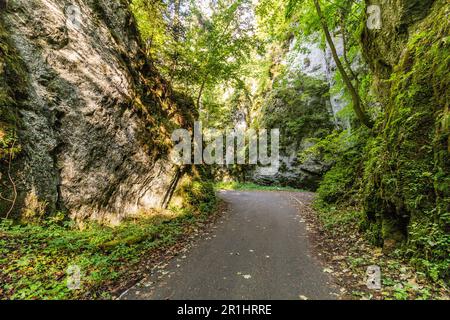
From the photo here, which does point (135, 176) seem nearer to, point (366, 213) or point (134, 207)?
point (134, 207)

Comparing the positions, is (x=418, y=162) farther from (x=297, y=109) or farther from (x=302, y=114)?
(x=297, y=109)

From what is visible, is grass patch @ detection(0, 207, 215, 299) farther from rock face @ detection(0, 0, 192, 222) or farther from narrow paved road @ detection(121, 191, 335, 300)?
rock face @ detection(0, 0, 192, 222)

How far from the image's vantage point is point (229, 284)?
394 centimetres

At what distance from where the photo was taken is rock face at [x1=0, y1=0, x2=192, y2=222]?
18.6 ft

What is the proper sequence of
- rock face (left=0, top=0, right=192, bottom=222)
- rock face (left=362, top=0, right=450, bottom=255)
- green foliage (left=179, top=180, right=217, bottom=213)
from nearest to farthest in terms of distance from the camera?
rock face (left=362, top=0, right=450, bottom=255)
rock face (left=0, top=0, right=192, bottom=222)
green foliage (left=179, top=180, right=217, bottom=213)

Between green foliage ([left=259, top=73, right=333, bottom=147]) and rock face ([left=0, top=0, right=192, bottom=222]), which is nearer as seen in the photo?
rock face ([left=0, top=0, right=192, bottom=222])

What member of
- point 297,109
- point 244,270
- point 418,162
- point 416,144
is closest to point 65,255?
point 244,270

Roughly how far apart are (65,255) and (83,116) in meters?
4.20

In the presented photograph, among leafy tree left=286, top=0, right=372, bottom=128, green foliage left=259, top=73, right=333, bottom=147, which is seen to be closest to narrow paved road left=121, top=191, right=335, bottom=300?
leafy tree left=286, top=0, right=372, bottom=128

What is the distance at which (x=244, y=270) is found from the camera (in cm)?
446

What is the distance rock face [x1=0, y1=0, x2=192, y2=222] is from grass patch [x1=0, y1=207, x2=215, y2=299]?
35.2 inches

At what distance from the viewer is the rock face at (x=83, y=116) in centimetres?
566

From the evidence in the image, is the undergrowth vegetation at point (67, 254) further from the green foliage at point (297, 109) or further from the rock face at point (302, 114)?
the green foliage at point (297, 109)
